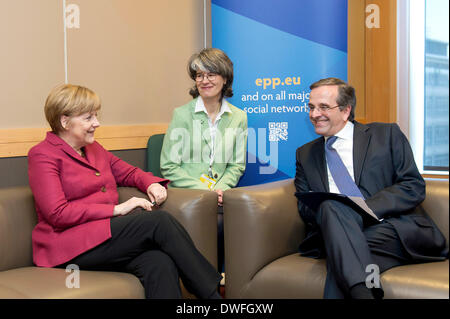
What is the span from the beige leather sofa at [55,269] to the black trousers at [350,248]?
0.57m

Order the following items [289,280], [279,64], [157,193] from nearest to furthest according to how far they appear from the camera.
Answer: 1. [289,280]
2. [157,193]
3. [279,64]

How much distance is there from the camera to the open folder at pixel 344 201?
2.35m

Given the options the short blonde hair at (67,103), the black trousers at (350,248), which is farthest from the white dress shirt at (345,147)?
the short blonde hair at (67,103)

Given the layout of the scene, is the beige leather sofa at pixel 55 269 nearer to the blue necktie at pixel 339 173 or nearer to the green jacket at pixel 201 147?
the green jacket at pixel 201 147

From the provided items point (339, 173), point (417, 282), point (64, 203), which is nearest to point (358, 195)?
point (339, 173)

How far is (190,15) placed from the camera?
161 inches

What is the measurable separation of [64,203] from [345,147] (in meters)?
1.45

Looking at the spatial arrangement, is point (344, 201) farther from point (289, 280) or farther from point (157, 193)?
point (157, 193)

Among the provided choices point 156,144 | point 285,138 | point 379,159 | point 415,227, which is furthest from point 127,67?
point 415,227

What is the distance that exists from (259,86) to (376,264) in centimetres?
174

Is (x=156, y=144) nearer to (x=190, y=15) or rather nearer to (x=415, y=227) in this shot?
(x=190, y=15)

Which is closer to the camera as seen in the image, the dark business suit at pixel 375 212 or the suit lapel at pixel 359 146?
the dark business suit at pixel 375 212

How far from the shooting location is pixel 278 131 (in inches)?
141

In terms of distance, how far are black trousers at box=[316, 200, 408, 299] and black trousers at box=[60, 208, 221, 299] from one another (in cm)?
52
